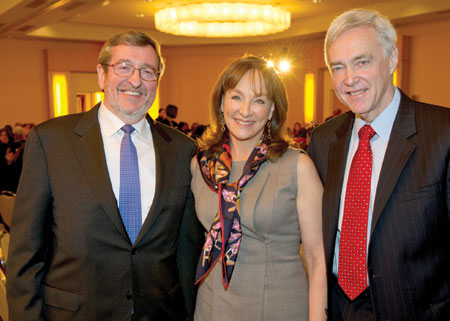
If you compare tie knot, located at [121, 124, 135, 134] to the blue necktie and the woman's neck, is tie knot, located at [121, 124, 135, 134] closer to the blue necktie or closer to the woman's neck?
the blue necktie

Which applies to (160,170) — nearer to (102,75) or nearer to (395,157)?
(102,75)

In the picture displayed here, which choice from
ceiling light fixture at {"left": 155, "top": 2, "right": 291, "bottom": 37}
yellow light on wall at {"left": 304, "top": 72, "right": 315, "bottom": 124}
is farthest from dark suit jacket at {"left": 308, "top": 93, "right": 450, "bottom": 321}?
yellow light on wall at {"left": 304, "top": 72, "right": 315, "bottom": 124}

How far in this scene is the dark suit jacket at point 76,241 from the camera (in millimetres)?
1896

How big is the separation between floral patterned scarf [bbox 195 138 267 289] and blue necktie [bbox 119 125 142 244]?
34 cm

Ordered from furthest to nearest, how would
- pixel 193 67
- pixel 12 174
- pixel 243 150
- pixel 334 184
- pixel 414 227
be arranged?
1. pixel 193 67
2. pixel 12 174
3. pixel 243 150
4. pixel 334 184
5. pixel 414 227

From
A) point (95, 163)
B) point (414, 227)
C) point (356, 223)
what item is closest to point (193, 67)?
point (95, 163)

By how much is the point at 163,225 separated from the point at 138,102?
23.1 inches

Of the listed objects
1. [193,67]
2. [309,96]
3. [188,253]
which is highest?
[193,67]

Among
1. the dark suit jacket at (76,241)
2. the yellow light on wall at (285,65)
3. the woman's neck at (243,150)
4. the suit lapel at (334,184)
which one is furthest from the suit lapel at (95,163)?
the yellow light on wall at (285,65)

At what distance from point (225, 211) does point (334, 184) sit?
0.50 metres

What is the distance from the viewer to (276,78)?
212cm

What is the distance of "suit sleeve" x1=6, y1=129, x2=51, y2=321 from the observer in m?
1.89

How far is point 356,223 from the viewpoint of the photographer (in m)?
1.81

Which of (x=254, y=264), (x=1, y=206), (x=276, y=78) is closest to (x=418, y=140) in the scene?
(x=276, y=78)
